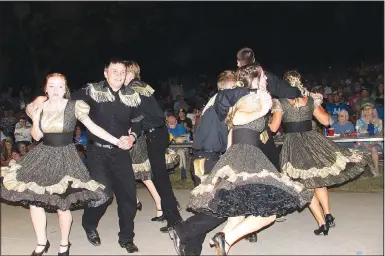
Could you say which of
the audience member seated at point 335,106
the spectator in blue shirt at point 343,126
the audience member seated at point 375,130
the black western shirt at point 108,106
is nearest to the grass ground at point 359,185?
the audience member seated at point 375,130

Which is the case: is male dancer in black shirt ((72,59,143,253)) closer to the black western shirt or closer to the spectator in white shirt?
the black western shirt

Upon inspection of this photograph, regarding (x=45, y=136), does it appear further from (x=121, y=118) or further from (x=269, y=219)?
(x=269, y=219)

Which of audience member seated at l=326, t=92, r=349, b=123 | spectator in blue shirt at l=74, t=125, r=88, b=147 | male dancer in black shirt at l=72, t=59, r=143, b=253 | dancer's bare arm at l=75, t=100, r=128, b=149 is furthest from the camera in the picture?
audience member seated at l=326, t=92, r=349, b=123

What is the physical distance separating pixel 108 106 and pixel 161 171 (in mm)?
1163

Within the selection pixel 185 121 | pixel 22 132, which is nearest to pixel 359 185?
pixel 185 121

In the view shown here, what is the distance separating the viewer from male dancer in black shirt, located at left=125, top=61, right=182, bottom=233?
5957 millimetres

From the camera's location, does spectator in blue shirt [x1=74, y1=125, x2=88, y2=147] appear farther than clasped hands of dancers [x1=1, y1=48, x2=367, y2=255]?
Yes

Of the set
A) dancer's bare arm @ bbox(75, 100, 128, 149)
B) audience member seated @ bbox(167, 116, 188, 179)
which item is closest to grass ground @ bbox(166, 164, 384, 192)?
audience member seated @ bbox(167, 116, 188, 179)

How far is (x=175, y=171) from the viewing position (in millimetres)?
10859

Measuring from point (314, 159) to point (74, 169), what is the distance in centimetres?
254

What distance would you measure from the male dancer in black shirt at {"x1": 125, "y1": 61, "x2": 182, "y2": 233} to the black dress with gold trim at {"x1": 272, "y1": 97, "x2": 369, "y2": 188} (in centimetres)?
135

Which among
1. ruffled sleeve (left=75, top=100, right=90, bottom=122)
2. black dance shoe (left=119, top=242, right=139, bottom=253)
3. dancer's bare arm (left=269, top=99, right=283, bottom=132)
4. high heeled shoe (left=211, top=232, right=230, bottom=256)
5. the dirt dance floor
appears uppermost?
ruffled sleeve (left=75, top=100, right=90, bottom=122)

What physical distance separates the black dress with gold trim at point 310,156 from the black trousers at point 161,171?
1.34m

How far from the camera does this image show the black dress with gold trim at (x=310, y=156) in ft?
18.3
